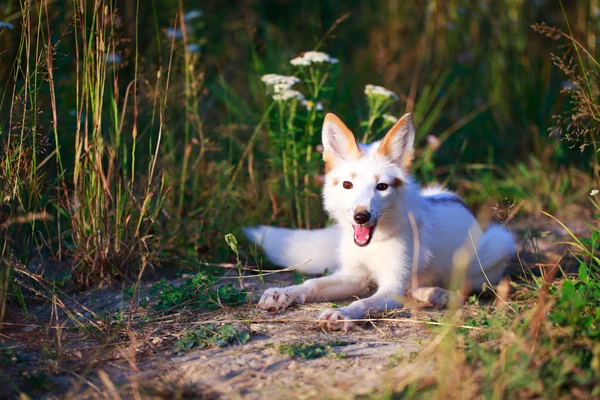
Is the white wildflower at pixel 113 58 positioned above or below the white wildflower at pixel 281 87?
above

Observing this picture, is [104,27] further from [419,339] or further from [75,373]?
[419,339]

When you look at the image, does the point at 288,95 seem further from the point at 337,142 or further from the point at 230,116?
the point at 230,116

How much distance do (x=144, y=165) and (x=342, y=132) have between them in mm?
2210

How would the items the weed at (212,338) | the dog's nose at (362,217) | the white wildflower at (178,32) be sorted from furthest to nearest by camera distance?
the white wildflower at (178,32) < the dog's nose at (362,217) < the weed at (212,338)

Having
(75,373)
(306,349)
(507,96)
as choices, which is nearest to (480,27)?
(507,96)

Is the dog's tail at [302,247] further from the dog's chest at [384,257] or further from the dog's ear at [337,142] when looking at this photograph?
the dog's ear at [337,142]

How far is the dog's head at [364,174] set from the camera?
3.39 meters

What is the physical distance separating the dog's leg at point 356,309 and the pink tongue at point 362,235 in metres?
0.32

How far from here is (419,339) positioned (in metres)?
2.96

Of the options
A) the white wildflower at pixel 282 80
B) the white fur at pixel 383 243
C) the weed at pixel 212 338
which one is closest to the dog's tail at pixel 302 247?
the white fur at pixel 383 243

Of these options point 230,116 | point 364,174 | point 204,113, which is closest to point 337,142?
point 364,174

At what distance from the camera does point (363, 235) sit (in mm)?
3443

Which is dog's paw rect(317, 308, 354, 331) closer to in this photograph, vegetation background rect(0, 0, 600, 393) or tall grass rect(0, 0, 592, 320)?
vegetation background rect(0, 0, 600, 393)

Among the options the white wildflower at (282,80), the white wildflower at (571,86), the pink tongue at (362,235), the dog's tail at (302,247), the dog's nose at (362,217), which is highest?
the white wildflower at (571,86)
